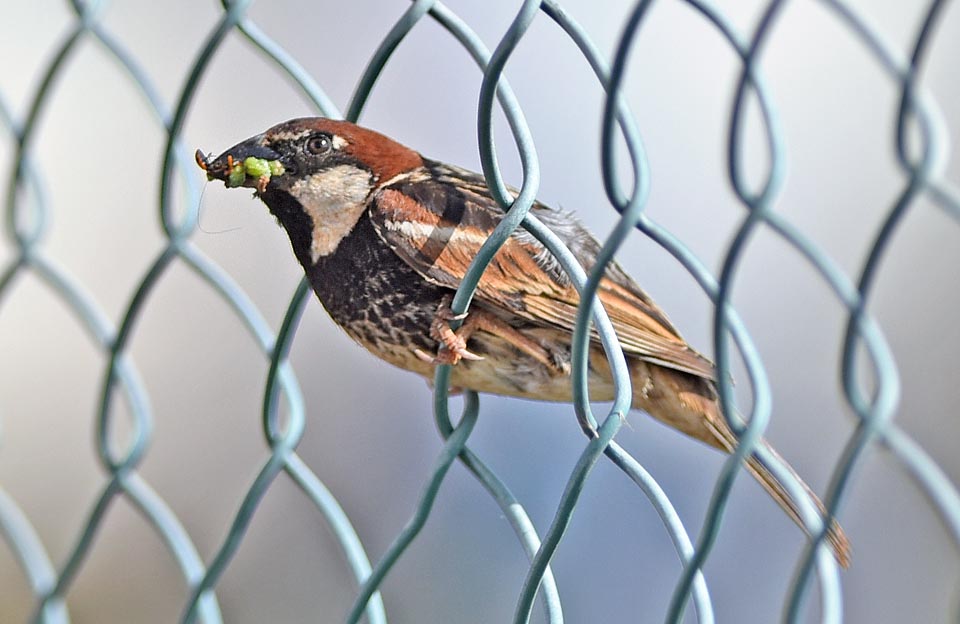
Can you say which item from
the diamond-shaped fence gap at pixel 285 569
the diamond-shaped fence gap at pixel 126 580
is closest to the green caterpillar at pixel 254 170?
the diamond-shaped fence gap at pixel 285 569

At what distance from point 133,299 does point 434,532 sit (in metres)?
1.76

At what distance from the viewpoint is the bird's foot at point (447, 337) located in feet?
3.33

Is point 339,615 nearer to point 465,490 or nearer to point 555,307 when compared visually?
point 465,490

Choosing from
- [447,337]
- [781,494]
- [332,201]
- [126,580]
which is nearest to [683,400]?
[781,494]

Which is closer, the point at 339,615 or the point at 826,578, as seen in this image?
the point at 826,578

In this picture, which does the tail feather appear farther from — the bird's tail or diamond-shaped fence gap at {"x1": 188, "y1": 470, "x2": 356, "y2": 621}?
diamond-shaped fence gap at {"x1": 188, "y1": 470, "x2": 356, "y2": 621}

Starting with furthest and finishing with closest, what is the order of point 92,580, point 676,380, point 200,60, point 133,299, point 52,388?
point 52,388 → point 92,580 → point 676,380 → point 133,299 → point 200,60

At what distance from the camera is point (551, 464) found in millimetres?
2316

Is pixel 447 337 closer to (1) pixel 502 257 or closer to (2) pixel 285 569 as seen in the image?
(1) pixel 502 257

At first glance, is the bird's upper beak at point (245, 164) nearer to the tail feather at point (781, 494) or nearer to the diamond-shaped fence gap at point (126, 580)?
the tail feather at point (781, 494)

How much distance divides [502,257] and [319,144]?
0.19m

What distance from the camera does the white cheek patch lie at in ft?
3.55

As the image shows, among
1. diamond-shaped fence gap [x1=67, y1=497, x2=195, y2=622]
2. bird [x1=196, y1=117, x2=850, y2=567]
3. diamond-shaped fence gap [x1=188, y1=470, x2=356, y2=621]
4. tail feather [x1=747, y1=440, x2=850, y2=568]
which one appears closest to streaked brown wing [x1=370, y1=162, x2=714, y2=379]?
bird [x1=196, y1=117, x2=850, y2=567]

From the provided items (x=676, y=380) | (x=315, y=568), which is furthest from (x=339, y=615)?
(x=676, y=380)
